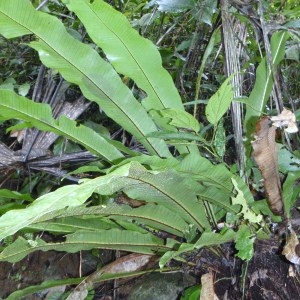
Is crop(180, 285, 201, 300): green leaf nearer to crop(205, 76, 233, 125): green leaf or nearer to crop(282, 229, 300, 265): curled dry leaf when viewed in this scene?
crop(282, 229, 300, 265): curled dry leaf

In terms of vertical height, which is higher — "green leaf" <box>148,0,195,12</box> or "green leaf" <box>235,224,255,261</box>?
"green leaf" <box>148,0,195,12</box>

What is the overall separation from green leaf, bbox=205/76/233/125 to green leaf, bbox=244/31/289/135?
16 cm

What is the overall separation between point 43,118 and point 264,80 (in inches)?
18.6

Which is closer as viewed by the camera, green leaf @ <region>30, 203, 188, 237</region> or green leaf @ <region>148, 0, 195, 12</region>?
green leaf @ <region>30, 203, 188, 237</region>

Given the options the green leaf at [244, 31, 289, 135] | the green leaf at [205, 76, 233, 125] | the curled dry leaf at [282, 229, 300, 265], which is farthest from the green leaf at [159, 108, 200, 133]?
the curled dry leaf at [282, 229, 300, 265]

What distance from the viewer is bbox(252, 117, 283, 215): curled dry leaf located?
2.10 ft

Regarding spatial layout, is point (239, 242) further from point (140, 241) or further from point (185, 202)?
point (140, 241)

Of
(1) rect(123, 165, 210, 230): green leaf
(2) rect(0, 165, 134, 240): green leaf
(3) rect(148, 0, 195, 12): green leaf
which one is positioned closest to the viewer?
(2) rect(0, 165, 134, 240): green leaf

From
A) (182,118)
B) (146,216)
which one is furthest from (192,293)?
(182,118)

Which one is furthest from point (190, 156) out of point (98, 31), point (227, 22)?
point (227, 22)

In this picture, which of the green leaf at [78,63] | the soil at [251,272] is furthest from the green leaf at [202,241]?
the green leaf at [78,63]

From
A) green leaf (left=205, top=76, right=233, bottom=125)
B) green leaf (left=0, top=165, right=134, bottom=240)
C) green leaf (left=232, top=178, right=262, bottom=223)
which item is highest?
green leaf (left=0, top=165, right=134, bottom=240)

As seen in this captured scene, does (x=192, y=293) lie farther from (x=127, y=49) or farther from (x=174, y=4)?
(x=174, y=4)

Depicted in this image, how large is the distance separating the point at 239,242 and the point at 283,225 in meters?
0.12
